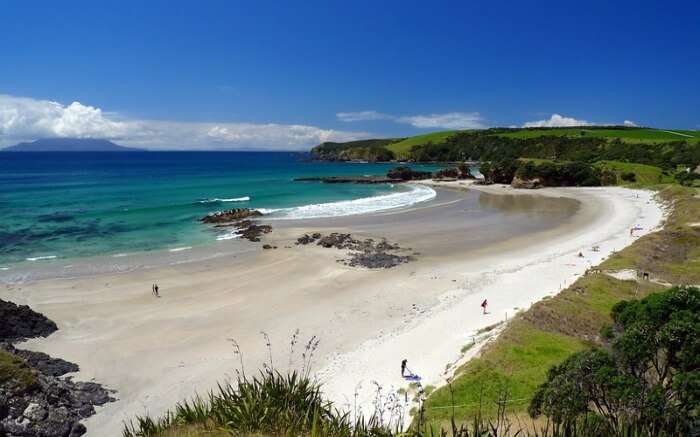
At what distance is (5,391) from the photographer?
1120 cm

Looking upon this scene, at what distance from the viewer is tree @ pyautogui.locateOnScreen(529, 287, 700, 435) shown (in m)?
6.71

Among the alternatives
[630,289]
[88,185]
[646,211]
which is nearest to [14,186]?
[88,185]

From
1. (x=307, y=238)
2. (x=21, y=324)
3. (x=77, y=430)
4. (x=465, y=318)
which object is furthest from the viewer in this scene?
(x=307, y=238)

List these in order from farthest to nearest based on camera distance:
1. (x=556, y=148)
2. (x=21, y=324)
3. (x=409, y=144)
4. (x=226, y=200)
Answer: (x=409, y=144) → (x=556, y=148) → (x=226, y=200) → (x=21, y=324)

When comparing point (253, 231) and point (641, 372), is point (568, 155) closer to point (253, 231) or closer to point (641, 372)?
point (253, 231)

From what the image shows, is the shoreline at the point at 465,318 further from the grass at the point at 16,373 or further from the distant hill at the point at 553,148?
the distant hill at the point at 553,148

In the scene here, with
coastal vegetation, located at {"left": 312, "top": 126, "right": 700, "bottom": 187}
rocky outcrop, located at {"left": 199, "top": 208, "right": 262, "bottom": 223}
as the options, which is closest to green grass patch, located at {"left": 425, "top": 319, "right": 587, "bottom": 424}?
rocky outcrop, located at {"left": 199, "top": 208, "right": 262, "bottom": 223}

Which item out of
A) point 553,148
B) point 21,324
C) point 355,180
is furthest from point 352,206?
point 553,148

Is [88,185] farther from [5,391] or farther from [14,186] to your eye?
[5,391]

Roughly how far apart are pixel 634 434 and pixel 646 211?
48.4 m

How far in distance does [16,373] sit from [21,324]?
7.00 m

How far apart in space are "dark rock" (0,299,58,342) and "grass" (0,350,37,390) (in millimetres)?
5443

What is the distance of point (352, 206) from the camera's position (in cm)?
5459

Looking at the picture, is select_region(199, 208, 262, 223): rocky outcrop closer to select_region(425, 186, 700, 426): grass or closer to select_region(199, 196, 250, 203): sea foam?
select_region(199, 196, 250, 203): sea foam
